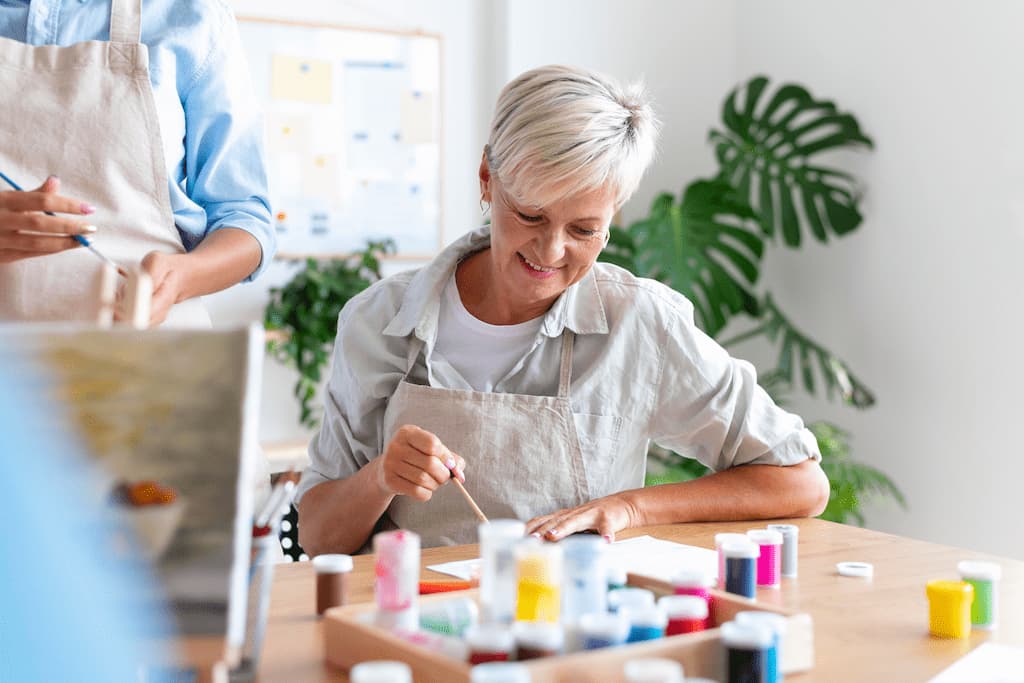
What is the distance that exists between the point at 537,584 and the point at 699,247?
2596mm

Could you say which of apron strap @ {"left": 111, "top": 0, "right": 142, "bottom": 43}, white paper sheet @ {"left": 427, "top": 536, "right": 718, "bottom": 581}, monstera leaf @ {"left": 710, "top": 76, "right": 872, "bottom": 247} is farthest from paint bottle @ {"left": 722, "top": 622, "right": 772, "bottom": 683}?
monstera leaf @ {"left": 710, "top": 76, "right": 872, "bottom": 247}

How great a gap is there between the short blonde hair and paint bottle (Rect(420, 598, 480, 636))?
27.2 inches

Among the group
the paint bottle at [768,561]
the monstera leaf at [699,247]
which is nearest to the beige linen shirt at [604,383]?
the paint bottle at [768,561]

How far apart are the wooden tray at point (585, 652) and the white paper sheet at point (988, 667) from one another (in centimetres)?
13

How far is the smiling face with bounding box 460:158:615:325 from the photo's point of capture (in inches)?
62.1

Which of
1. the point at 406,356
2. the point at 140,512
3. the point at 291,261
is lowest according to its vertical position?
the point at 140,512

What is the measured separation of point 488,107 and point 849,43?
3.83 ft

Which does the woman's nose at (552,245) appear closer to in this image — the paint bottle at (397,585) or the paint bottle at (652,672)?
the paint bottle at (397,585)

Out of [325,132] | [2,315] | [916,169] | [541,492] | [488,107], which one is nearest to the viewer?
[2,315]

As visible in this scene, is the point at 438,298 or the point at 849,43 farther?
the point at 849,43

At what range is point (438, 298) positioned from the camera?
1711 mm

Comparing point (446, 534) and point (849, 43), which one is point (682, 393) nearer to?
point (446, 534)

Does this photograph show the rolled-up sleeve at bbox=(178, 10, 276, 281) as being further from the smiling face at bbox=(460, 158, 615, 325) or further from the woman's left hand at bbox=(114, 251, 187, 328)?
the smiling face at bbox=(460, 158, 615, 325)

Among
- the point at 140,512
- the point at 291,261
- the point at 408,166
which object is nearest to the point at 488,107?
the point at 408,166
